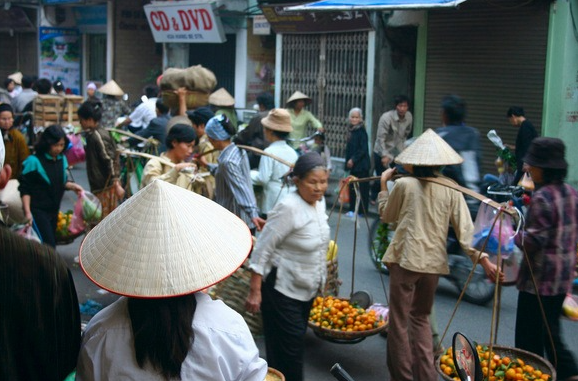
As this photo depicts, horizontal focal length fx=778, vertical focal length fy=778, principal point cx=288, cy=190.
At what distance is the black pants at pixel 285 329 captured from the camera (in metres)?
4.38

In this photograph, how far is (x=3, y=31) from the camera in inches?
991

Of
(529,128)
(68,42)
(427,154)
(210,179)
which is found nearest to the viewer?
(427,154)

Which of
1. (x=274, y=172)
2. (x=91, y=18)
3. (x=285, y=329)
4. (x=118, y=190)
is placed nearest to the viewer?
(x=285, y=329)

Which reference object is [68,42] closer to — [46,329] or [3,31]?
[3,31]

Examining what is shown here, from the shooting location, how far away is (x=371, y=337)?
19.9 ft

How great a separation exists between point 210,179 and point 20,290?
16.0 feet

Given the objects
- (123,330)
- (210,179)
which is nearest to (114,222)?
(123,330)

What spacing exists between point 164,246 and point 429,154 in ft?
8.69

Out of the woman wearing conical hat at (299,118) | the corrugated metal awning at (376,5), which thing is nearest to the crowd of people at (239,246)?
the woman wearing conical hat at (299,118)

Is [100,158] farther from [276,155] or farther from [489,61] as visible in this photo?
[489,61]

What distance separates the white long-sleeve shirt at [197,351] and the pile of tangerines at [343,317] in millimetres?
3005

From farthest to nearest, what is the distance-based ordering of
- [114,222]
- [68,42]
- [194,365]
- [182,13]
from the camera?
[68,42] → [182,13] → [114,222] → [194,365]

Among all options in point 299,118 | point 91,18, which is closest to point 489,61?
point 299,118

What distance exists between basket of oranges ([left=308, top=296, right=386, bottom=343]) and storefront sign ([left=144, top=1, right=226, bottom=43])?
11.0m
